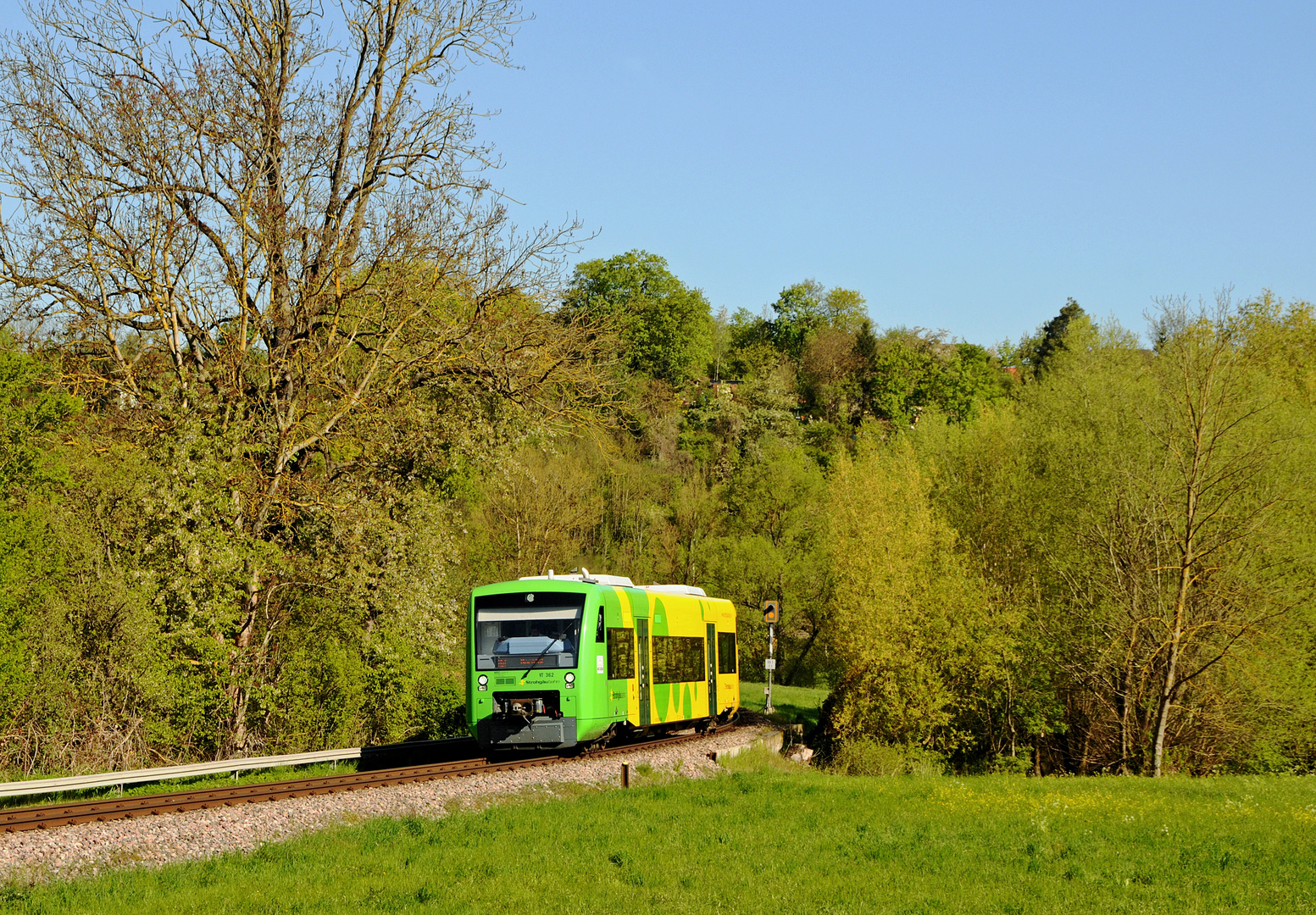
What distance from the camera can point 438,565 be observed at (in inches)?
823

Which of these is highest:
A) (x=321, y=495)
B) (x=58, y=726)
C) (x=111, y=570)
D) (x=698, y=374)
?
(x=698, y=374)

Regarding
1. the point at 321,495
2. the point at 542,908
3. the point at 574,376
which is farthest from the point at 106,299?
the point at 542,908

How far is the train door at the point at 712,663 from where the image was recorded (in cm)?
2506

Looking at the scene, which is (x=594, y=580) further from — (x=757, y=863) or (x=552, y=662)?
(x=757, y=863)

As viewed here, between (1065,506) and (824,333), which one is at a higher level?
(824,333)

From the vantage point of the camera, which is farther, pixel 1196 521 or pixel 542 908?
pixel 1196 521

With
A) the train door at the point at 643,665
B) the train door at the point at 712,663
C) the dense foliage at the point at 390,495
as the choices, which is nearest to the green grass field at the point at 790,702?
the dense foliage at the point at 390,495

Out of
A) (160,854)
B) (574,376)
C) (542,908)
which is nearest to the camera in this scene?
(542,908)

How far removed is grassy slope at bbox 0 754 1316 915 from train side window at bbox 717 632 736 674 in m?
9.17

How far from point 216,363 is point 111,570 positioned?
15.6 feet

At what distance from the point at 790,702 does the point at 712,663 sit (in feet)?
58.4

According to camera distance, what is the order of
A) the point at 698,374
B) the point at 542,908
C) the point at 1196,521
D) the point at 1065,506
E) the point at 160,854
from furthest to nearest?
the point at 698,374 → the point at 1065,506 → the point at 1196,521 → the point at 160,854 → the point at 542,908

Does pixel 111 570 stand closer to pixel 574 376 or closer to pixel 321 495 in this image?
pixel 321 495

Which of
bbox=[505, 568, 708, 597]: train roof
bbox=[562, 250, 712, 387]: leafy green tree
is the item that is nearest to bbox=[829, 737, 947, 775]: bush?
bbox=[505, 568, 708, 597]: train roof
